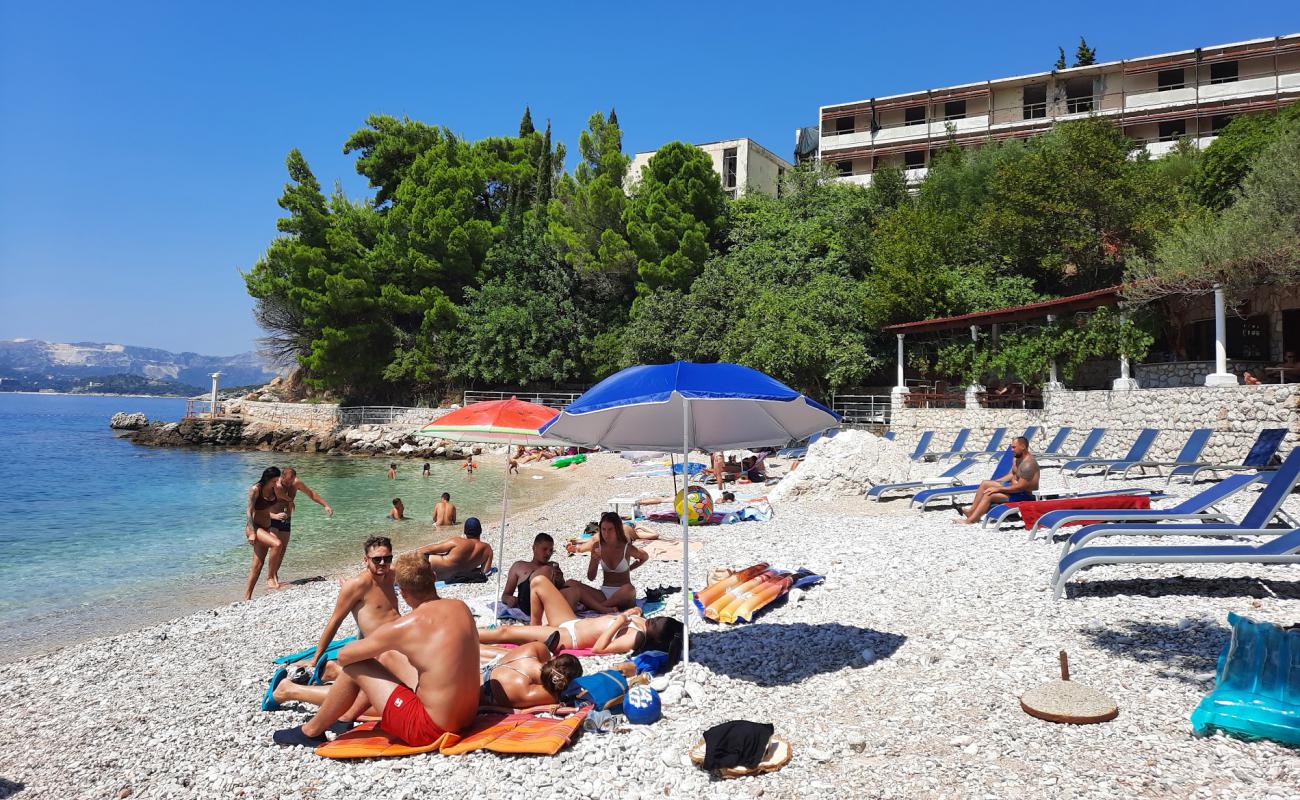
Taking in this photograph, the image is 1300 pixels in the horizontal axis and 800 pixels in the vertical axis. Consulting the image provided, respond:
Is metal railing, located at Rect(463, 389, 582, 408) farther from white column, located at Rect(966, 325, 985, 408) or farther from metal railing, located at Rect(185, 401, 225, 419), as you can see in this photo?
white column, located at Rect(966, 325, 985, 408)

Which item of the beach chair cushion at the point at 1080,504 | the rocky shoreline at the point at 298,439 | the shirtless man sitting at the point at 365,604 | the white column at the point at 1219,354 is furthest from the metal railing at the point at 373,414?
the shirtless man sitting at the point at 365,604

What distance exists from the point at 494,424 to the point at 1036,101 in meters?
40.4

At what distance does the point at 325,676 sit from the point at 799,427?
3.77m

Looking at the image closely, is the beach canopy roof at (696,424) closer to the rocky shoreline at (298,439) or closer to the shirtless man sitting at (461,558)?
the shirtless man sitting at (461,558)

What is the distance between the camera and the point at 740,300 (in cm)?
3045

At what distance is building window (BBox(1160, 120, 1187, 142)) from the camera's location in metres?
35.0

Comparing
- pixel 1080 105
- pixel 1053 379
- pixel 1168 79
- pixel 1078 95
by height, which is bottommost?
pixel 1053 379

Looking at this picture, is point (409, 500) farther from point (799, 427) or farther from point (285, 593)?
point (799, 427)

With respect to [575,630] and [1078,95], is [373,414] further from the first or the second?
[1078,95]

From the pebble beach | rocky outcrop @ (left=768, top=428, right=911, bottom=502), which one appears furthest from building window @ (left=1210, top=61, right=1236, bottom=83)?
the pebble beach

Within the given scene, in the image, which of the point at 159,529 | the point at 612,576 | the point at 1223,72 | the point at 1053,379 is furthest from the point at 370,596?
the point at 1223,72

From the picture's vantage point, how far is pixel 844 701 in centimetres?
448

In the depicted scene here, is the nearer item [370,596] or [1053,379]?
[370,596]

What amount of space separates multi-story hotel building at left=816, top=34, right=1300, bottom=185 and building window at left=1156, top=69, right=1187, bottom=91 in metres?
0.04
